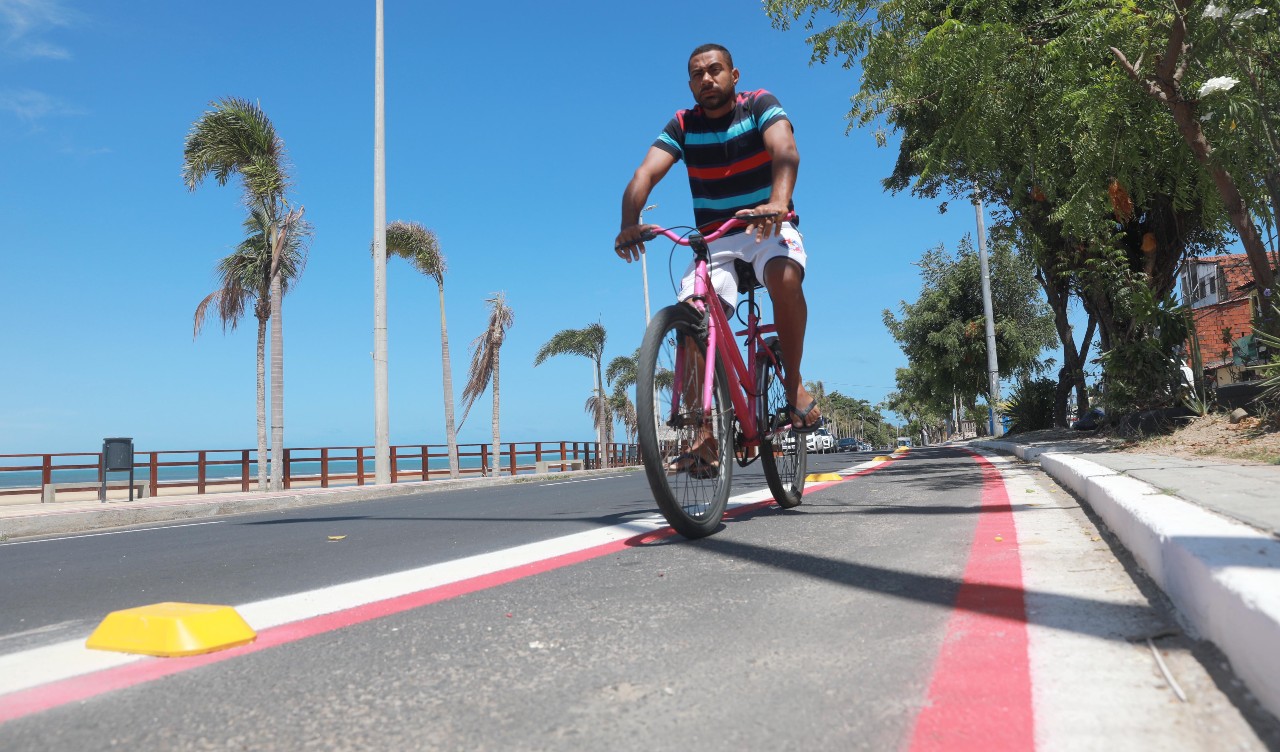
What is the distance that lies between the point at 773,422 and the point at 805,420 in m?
0.16

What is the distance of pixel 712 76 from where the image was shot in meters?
3.80

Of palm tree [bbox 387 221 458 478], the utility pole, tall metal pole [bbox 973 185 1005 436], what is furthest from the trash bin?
tall metal pole [bbox 973 185 1005 436]

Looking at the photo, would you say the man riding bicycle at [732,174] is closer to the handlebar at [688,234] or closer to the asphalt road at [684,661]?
the handlebar at [688,234]

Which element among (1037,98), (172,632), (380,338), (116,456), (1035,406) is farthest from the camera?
(1035,406)

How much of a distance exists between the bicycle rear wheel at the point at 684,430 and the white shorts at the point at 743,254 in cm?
35

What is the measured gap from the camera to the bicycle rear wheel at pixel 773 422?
4207mm

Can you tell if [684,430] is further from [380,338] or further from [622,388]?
[622,388]

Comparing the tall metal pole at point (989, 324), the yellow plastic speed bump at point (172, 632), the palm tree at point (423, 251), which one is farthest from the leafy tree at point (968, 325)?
A: the yellow plastic speed bump at point (172, 632)

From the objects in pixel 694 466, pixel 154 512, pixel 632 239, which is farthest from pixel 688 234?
pixel 154 512

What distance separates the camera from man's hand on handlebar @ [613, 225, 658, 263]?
367 cm

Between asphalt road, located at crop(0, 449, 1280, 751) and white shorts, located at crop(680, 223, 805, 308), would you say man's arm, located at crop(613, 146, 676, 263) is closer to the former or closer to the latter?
white shorts, located at crop(680, 223, 805, 308)

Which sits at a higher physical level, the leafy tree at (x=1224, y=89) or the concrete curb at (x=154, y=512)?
the leafy tree at (x=1224, y=89)

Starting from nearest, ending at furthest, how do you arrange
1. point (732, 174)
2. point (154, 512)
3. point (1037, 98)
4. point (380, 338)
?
point (732, 174) → point (1037, 98) → point (154, 512) → point (380, 338)

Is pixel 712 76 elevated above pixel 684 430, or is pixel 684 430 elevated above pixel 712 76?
pixel 712 76
